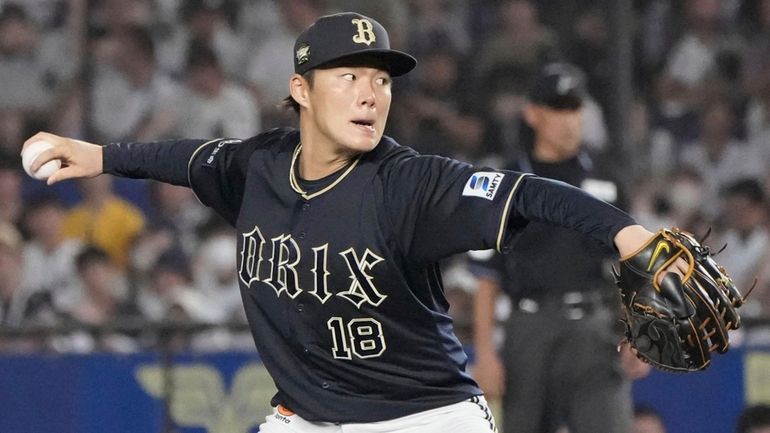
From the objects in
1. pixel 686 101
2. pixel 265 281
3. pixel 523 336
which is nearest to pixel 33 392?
pixel 523 336

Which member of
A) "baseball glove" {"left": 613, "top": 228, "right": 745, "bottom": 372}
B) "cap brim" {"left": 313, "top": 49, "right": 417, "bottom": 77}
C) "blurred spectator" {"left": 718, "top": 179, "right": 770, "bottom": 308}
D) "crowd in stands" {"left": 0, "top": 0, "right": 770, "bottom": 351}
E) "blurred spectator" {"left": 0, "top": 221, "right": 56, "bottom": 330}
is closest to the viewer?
"baseball glove" {"left": 613, "top": 228, "right": 745, "bottom": 372}

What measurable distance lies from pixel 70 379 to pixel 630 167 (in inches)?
160

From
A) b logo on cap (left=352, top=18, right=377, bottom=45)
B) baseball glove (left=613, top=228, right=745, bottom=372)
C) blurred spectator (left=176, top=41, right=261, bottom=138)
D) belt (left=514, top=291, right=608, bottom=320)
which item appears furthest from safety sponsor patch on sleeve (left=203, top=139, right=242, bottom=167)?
blurred spectator (left=176, top=41, right=261, bottom=138)

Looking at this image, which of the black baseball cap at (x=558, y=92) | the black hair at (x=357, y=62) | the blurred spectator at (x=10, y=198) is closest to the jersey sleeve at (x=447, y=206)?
the black hair at (x=357, y=62)

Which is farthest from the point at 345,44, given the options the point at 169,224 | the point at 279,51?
the point at 279,51

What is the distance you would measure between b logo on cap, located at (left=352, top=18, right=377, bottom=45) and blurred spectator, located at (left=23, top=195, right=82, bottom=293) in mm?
4923

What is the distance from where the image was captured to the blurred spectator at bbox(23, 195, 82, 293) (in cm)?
866

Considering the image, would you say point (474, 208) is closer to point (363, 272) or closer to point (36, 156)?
point (363, 272)

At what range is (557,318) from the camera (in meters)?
6.39

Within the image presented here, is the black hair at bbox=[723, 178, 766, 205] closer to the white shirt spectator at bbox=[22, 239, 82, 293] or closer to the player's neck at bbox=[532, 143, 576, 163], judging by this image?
the player's neck at bbox=[532, 143, 576, 163]

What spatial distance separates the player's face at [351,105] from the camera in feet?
13.6

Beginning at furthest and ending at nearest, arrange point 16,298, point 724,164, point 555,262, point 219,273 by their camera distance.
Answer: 1. point 724,164
2. point 219,273
3. point 16,298
4. point 555,262

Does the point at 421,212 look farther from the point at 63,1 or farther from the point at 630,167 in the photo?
the point at 63,1

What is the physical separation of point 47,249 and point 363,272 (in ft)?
17.2
